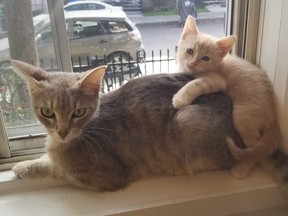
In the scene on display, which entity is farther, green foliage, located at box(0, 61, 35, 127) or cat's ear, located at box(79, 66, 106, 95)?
green foliage, located at box(0, 61, 35, 127)

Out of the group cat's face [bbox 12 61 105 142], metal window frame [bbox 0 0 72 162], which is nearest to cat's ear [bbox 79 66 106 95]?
cat's face [bbox 12 61 105 142]

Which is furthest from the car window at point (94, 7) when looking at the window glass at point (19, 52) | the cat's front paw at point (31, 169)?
the cat's front paw at point (31, 169)

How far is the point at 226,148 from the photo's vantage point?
3.44ft

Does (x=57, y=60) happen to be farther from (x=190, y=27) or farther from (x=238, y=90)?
(x=238, y=90)

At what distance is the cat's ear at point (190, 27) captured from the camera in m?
1.16

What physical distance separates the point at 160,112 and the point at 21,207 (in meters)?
0.51

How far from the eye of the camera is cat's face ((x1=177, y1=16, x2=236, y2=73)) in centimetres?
113

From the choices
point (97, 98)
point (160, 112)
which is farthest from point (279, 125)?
point (97, 98)

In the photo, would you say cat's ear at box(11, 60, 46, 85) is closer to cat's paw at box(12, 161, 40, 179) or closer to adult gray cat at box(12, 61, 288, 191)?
adult gray cat at box(12, 61, 288, 191)

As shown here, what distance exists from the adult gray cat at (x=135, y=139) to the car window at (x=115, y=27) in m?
0.20

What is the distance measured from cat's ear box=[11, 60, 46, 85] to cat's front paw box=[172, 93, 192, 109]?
1.30ft

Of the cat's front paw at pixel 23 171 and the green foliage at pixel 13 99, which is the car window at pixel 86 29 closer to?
the green foliage at pixel 13 99

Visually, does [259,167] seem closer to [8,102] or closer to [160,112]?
[160,112]

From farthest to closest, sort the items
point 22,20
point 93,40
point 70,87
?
point 93,40 < point 22,20 < point 70,87
